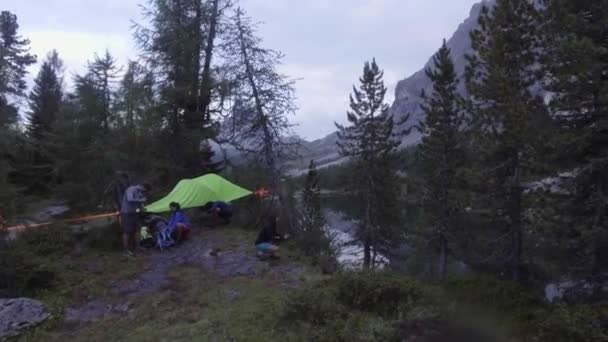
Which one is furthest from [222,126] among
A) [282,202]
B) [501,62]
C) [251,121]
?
[501,62]

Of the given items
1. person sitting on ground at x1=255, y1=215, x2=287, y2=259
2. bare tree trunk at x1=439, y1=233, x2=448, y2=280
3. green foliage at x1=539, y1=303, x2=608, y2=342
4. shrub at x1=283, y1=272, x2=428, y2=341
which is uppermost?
person sitting on ground at x1=255, y1=215, x2=287, y2=259

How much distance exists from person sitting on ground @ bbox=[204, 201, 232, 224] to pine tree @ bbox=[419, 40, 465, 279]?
13.2 m

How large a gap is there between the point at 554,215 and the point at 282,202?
803 centimetres

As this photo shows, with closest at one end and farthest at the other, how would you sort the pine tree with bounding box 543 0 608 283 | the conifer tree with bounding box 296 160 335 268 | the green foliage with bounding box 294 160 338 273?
1. the pine tree with bounding box 543 0 608 283
2. the green foliage with bounding box 294 160 338 273
3. the conifer tree with bounding box 296 160 335 268

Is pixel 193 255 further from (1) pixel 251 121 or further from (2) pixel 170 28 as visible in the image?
(2) pixel 170 28

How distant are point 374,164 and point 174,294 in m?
23.4

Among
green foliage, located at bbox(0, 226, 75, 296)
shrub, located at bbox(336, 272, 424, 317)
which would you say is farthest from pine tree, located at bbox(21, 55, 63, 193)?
shrub, located at bbox(336, 272, 424, 317)

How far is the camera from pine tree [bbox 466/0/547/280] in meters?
15.0

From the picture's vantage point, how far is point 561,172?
11.9m

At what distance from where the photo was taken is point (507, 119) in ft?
49.5

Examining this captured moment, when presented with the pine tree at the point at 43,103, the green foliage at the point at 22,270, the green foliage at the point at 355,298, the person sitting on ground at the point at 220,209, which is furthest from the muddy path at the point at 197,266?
the pine tree at the point at 43,103

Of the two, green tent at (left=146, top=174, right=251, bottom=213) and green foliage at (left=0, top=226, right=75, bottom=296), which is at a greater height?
green tent at (left=146, top=174, right=251, bottom=213)

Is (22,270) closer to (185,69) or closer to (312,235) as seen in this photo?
(312,235)

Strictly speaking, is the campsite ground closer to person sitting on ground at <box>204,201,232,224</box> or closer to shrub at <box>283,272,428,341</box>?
shrub at <box>283,272,428,341</box>
